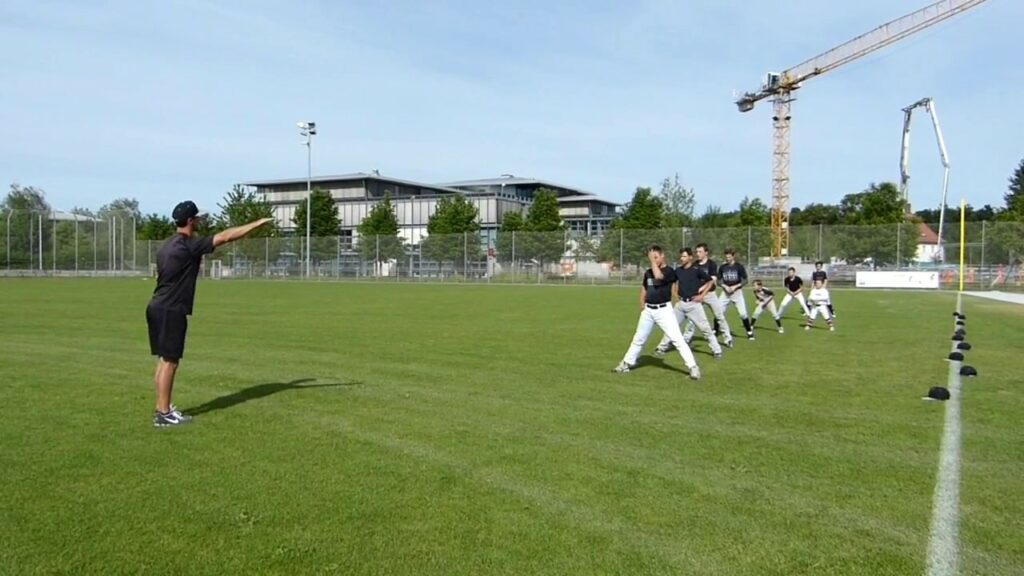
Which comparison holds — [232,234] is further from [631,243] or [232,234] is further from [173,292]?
[631,243]

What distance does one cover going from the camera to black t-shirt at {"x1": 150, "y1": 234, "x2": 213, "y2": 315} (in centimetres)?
761

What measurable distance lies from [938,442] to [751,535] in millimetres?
3364

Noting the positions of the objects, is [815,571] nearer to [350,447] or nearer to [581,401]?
[350,447]

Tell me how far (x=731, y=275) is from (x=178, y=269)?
12.7 metres

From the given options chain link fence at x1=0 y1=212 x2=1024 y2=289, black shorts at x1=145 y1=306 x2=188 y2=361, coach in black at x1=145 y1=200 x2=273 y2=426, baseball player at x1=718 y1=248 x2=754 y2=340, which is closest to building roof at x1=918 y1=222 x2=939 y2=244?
A: chain link fence at x1=0 y1=212 x2=1024 y2=289

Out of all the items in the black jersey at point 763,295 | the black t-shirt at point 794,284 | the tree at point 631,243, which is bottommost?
the black jersey at point 763,295

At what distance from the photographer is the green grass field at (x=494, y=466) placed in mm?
4484

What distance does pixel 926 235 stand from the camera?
5372cm

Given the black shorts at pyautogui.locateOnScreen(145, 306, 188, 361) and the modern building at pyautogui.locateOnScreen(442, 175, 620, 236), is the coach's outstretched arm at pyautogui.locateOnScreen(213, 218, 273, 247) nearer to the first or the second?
the black shorts at pyautogui.locateOnScreen(145, 306, 188, 361)

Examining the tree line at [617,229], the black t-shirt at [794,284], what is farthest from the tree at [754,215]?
the black t-shirt at [794,284]

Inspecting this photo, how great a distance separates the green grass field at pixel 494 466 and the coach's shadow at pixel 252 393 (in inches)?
2.2

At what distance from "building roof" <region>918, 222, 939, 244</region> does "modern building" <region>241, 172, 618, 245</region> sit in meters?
42.3

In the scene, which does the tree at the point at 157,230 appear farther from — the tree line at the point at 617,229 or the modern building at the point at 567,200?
the modern building at the point at 567,200

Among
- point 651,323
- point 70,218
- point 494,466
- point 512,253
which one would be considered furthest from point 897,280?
point 70,218
